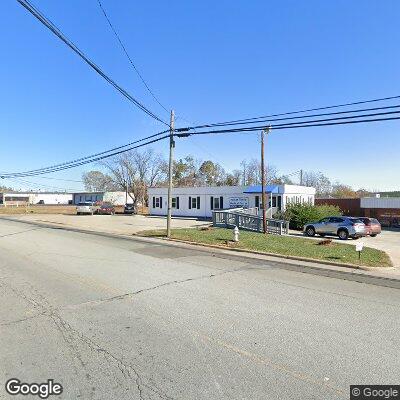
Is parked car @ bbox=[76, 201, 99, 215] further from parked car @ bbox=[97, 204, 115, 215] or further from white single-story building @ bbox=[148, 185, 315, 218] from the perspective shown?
white single-story building @ bbox=[148, 185, 315, 218]

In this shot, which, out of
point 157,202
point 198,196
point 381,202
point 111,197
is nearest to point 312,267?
point 381,202

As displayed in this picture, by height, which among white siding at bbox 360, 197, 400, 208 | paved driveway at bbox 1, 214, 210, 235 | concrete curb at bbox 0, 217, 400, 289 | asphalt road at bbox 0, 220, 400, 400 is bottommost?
paved driveway at bbox 1, 214, 210, 235

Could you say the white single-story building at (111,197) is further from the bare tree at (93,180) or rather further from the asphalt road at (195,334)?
the asphalt road at (195,334)

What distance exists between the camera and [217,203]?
40.2 metres

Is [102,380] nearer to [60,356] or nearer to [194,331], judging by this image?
[60,356]

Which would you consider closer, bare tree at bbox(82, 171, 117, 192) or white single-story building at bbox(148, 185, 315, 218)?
white single-story building at bbox(148, 185, 315, 218)

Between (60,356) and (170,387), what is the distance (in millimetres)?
1694

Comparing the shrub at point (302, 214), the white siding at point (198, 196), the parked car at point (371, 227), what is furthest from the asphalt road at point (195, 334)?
the white siding at point (198, 196)

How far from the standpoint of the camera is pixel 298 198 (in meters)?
37.2

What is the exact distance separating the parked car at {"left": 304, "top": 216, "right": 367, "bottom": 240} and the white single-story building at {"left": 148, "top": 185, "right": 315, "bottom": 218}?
9211mm

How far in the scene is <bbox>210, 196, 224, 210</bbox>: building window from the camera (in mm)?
39781

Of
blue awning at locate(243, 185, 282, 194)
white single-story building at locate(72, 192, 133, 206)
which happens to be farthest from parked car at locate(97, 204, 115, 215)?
white single-story building at locate(72, 192, 133, 206)

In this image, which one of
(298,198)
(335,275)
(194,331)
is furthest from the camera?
(298,198)

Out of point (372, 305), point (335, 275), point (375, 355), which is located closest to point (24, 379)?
point (375, 355)
